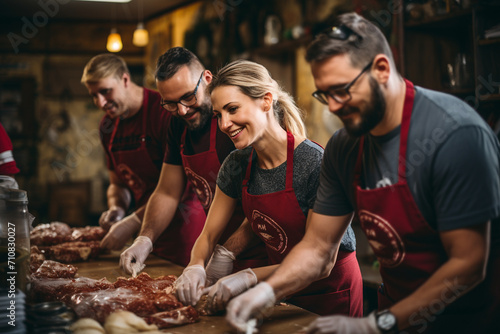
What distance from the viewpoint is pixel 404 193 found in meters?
1.62

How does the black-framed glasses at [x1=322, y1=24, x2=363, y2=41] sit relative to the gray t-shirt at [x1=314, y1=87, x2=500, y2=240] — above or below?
above

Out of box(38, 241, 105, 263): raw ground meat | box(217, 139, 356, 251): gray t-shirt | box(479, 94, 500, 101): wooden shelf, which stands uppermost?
box(479, 94, 500, 101): wooden shelf

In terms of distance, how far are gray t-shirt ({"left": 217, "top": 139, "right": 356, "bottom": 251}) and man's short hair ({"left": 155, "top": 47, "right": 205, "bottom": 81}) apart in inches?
24.4

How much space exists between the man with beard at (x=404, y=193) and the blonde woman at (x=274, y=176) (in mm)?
293

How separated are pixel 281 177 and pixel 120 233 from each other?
4.84 ft

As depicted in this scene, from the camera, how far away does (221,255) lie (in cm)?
247

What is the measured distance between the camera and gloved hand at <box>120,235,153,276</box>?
2670 mm

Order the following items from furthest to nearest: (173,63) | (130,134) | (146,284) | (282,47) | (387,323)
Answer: (282,47) → (130,134) → (173,63) → (146,284) → (387,323)

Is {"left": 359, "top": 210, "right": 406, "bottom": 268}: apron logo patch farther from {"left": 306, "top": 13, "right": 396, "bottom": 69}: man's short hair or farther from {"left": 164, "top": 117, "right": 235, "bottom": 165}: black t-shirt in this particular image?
{"left": 164, "top": 117, "right": 235, "bottom": 165}: black t-shirt

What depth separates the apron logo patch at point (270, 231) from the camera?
88.3 inches

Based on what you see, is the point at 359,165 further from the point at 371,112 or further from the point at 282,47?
the point at 282,47

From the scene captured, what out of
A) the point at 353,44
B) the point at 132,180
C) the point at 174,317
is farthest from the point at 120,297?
the point at 132,180

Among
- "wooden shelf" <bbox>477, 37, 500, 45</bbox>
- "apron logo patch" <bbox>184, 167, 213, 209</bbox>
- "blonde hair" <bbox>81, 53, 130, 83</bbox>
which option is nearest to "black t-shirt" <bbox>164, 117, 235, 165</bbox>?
"apron logo patch" <bbox>184, 167, 213, 209</bbox>

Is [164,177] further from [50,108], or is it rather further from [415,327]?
[50,108]
